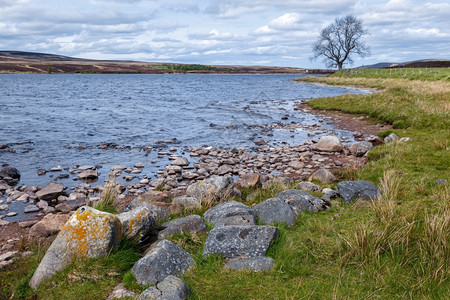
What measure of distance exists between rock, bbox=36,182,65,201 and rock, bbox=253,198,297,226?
769 cm

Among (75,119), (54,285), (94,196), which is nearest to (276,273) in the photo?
(54,285)

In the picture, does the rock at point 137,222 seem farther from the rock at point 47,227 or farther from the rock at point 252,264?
the rock at point 47,227

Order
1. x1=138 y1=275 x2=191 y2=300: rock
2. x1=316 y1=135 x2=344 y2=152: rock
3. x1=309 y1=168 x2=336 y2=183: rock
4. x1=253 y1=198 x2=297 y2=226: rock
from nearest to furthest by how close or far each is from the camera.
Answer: x1=138 y1=275 x2=191 y2=300: rock, x1=253 y1=198 x2=297 y2=226: rock, x1=309 y1=168 x2=336 y2=183: rock, x1=316 y1=135 x2=344 y2=152: rock

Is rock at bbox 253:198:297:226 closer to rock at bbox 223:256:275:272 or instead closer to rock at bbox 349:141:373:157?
rock at bbox 223:256:275:272

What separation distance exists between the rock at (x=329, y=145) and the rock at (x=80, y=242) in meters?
13.5

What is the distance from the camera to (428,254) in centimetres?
546

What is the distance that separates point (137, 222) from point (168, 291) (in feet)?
8.09

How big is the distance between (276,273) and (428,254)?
245cm

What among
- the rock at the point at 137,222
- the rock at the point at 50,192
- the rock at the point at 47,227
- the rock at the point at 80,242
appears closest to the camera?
the rock at the point at 80,242

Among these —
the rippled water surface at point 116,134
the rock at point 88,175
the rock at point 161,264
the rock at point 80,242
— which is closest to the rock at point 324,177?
the rippled water surface at point 116,134

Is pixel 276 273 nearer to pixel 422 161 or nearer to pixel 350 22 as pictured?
pixel 422 161

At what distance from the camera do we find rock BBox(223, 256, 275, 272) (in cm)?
570

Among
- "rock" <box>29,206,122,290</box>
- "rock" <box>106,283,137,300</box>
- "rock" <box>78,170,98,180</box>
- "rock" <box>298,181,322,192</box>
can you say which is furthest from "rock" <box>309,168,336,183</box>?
"rock" <box>78,170,98,180</box>

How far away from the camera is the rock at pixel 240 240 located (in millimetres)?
6205
